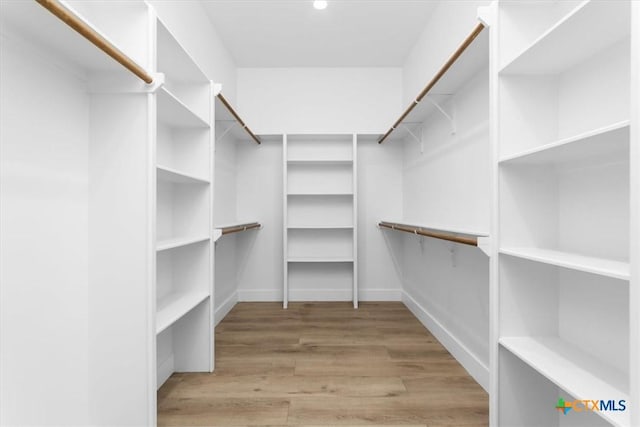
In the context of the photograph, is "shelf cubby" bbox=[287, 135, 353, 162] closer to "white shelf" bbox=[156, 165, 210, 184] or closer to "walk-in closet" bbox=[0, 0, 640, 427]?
"walk-in closet" bbox=[0, 0, 640, 427]

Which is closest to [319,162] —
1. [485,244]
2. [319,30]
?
[319,30]

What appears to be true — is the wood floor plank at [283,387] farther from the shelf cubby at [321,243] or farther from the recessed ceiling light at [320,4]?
the recessed ceiling light at [320,4]

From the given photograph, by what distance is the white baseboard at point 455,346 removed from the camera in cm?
173

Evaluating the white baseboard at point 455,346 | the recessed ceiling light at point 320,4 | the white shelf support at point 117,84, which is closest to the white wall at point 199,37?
the white shelf support at point 117,84

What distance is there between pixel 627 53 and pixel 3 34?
1831 mm

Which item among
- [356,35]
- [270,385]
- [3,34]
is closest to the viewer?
[3,34]

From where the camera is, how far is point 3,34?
93cm

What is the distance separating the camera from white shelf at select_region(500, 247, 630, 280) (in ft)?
2.53

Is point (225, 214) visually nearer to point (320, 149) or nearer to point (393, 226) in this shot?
point (320, 149)

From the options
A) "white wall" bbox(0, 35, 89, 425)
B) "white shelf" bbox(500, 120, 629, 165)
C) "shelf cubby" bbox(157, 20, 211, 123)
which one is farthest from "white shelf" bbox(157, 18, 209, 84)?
"white shelf" bbox(500, 120, 629, 165)

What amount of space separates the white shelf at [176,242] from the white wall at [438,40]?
1924mm

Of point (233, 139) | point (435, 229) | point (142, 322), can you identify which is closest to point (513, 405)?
point (435, 229)

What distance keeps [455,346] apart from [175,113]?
214 centimetres

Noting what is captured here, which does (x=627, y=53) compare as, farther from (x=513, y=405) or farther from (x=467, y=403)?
(x=467, y=403)
